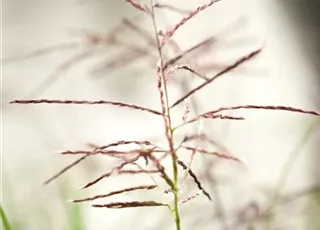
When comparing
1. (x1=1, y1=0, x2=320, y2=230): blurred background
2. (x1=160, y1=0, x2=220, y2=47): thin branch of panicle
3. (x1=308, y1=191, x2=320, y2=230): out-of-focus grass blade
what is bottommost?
(x1=160, y1=0, x2=220, y2=47): thin branch of panicle

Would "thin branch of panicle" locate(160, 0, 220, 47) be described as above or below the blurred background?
below

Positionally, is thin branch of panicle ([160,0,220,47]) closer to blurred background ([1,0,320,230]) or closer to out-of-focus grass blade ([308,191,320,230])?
out-of-focus grass blade ([308,191,320,230])

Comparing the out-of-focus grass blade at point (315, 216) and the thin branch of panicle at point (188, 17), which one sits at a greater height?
the out-of-focus grass blade at point (315, 216)

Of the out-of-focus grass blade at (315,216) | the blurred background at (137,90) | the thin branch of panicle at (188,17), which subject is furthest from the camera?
the blurred background at (137,90)

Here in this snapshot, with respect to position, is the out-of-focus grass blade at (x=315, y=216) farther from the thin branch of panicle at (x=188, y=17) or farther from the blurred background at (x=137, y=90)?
the thin branch of panicle at (x=188, y=17)

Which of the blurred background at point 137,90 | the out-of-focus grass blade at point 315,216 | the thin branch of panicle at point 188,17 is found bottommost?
the thin branch of panicle at point 188,17

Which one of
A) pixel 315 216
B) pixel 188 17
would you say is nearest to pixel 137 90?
pixel 315 216

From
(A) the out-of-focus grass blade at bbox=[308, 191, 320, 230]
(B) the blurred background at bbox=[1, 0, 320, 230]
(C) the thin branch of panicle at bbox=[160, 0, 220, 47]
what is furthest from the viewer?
(B) the blurred background at bbox=[1, 0, 320, 230]

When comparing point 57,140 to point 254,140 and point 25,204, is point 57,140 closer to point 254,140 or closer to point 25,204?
point 25,204

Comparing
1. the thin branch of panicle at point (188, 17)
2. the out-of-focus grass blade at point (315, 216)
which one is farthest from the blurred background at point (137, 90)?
the thin branch of panicle at point (188, 17)

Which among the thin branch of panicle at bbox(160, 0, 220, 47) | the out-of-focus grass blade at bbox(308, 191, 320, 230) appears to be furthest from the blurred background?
the thin branch of panicle at bbox(160, 0, 220, 47)

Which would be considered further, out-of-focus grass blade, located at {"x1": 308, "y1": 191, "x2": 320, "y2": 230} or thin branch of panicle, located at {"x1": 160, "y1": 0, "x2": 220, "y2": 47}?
out-of-focus grass blade, located at {"x1": 308, "y1": 191, "x2": 320, "y2": 230}
